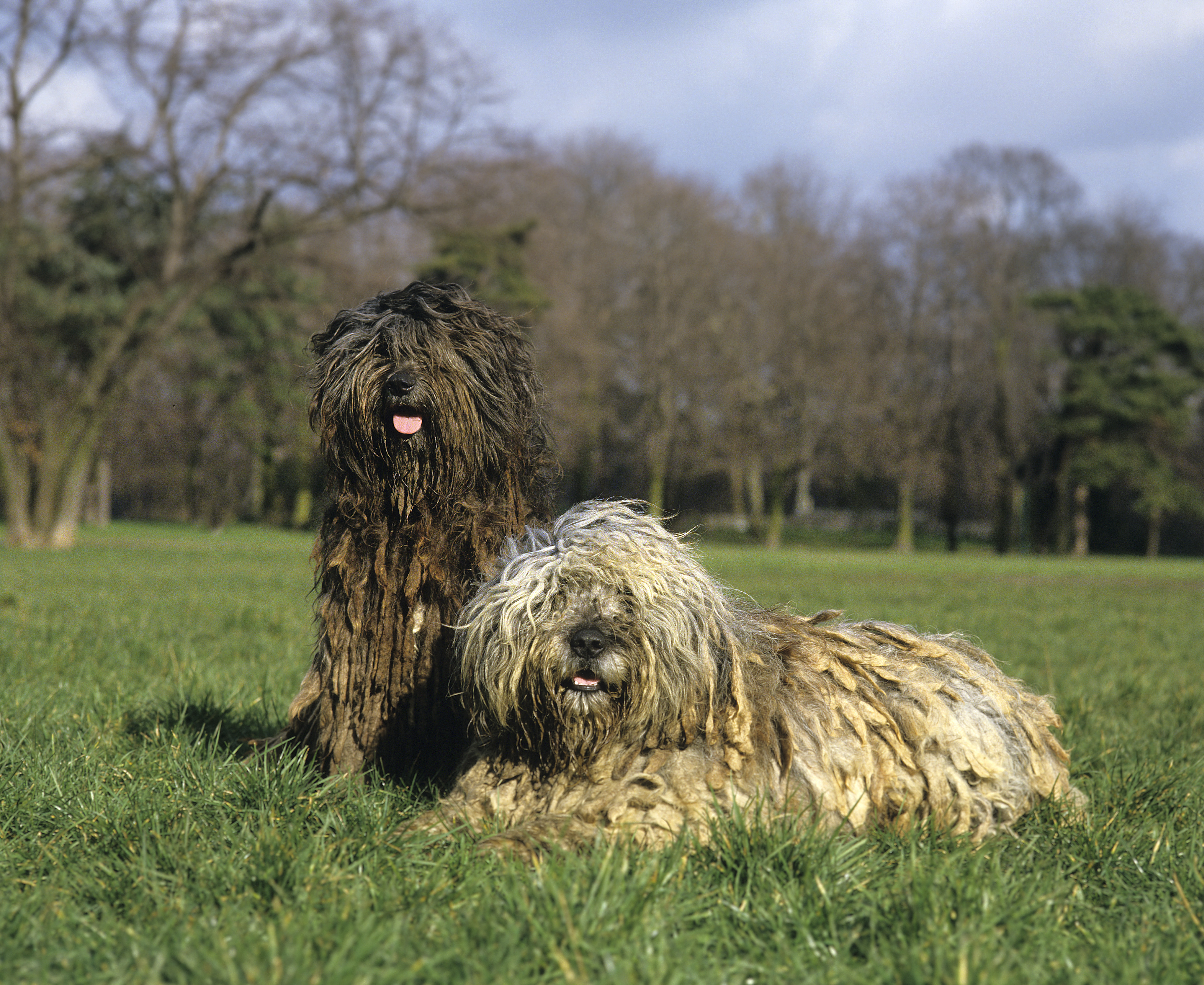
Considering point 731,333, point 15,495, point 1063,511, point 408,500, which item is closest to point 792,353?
point 731,333

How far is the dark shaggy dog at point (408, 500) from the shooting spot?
3.71 m

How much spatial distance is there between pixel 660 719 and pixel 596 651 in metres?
0.31

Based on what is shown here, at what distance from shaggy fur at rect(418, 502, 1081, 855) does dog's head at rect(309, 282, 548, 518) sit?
42 cm

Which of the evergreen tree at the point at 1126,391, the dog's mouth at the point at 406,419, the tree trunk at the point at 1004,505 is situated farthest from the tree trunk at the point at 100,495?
the dog's mouth at the point at 406,419

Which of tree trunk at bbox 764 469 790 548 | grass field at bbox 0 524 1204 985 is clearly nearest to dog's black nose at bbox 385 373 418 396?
grass field at bbox 0 524 1204 985

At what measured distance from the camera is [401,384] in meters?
3.62

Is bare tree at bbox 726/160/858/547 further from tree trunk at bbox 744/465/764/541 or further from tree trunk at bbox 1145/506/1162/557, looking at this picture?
tree trunk at bbox 1145/506/1162/557

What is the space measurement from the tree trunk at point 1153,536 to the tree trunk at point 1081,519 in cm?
274

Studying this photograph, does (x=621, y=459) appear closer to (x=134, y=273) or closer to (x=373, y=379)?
(x=134, y=273)

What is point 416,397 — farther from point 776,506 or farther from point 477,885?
point 776,506

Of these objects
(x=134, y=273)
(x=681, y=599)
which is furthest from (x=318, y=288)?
(x=681, y=599)

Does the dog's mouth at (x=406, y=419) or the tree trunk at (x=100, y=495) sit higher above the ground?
the dog's mouth at (x=406, y=419)

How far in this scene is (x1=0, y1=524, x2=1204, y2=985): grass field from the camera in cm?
236

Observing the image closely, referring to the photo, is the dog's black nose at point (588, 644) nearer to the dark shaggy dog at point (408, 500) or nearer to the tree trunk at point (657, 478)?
the dark shaggy dog at point (408, 500)
